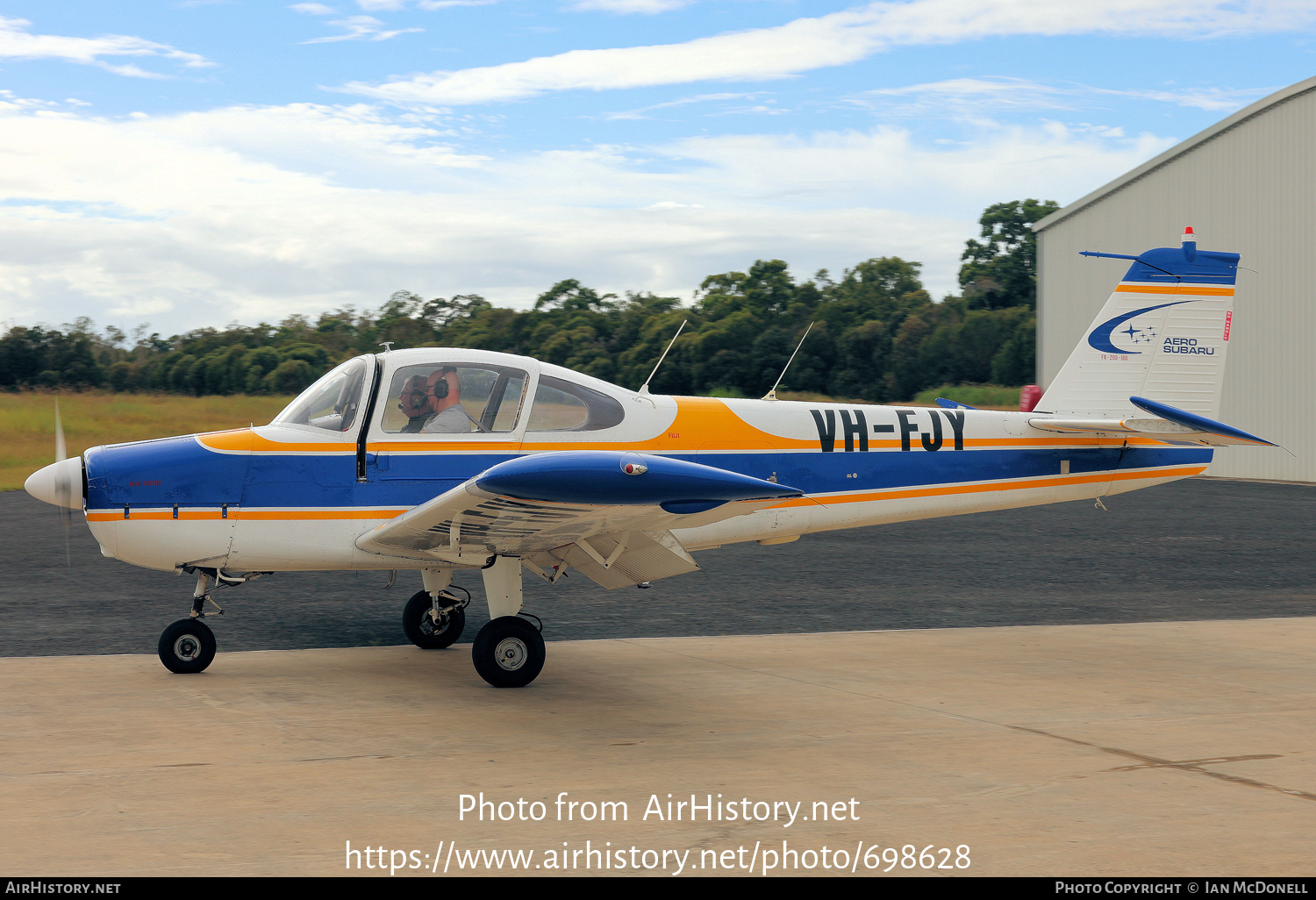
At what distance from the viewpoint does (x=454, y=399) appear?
6.58 metres

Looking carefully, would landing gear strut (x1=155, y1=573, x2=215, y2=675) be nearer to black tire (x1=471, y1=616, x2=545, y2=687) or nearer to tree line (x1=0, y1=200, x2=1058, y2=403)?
black tire (x1=471, y1=616, x2=545, y2=687)

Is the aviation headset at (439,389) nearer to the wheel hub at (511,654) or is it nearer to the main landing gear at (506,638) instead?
the main landing gear at (506,638)

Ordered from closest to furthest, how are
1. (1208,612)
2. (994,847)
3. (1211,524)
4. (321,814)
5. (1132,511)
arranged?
(994,847), (321,814), (1208,612), (1211,524), (1132,511)

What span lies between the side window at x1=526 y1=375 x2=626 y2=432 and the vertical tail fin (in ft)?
11.3

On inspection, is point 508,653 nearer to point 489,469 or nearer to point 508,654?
point 508,654

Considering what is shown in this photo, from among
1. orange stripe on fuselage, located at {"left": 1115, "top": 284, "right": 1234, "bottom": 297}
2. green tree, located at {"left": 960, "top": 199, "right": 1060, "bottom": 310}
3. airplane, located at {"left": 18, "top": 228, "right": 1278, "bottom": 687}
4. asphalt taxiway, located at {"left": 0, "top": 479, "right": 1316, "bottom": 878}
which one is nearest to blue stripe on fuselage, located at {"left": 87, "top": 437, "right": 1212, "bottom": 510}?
airplane, located at {"left": 18, "top": 228, "right": 1278, "bottom": 687}

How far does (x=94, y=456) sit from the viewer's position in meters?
6.28

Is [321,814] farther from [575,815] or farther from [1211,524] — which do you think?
[1211,524]

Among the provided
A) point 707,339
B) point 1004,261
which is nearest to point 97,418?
point 707,339

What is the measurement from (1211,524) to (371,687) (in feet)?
43.5

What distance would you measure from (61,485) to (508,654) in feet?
9.08

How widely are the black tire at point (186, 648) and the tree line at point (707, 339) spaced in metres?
23.4

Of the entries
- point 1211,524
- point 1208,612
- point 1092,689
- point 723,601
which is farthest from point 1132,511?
point 1092,689

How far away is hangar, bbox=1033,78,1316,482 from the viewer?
2295 cm
